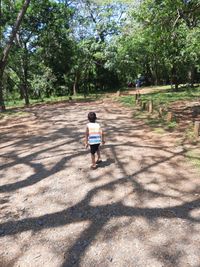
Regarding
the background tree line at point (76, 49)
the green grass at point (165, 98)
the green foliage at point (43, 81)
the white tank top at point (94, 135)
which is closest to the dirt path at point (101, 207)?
the white tank top at point (94, 135)

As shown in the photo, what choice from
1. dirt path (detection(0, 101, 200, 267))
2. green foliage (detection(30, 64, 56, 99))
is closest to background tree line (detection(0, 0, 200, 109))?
green foliage (detection(30, 64, 56, 99))

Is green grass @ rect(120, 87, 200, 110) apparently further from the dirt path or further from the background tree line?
the dirt path

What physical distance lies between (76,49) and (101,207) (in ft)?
71.1

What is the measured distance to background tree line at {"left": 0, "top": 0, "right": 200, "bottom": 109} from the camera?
18.9m

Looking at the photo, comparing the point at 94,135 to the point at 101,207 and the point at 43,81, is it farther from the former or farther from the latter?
the point at 43,81

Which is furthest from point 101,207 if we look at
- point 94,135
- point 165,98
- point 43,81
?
point 43,81

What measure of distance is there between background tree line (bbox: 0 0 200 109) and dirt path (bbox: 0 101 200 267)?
7714 mm

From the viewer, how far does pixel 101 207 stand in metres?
4.29

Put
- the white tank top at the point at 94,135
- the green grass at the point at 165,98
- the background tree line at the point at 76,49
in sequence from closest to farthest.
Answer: the white tank top at the point at 94,135 < the green grass at the point at 165,98 < the background tree line at the point at 76,49

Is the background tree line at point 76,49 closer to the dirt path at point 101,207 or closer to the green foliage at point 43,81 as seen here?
the green foliage at point 43,81

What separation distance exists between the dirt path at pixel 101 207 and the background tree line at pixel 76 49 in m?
7.71

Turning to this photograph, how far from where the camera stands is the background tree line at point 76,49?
62.1 ft

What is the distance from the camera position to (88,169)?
584 cm

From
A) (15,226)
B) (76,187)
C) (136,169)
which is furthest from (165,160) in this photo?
(15,226)
